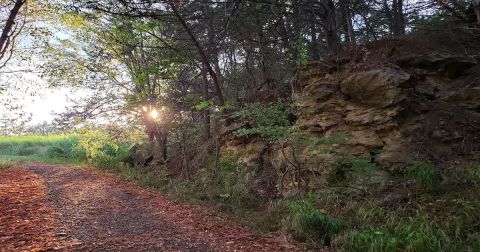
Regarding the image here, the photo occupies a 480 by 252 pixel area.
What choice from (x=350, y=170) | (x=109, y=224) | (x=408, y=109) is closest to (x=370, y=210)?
(x=350, y=170)

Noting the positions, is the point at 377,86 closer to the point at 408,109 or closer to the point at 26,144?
the point at 408,109

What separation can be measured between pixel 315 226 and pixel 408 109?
3301 mm

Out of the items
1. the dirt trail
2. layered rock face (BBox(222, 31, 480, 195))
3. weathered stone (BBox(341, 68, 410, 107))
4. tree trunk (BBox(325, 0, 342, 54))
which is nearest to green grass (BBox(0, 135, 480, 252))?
layered rock face (BBox(222, 31, 480, 195))

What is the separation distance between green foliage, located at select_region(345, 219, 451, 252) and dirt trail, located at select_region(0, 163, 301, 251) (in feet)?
3.07

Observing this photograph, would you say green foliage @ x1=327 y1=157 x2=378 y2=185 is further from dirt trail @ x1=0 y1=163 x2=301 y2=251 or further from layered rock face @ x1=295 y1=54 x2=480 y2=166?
dirt trail @ x1=0 y1=163 x2=301 y2=251

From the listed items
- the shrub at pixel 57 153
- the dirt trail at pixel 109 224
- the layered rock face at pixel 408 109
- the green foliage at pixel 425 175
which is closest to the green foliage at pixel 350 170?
the layered rock face at pixel 408 109

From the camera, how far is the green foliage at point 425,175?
5.67 m

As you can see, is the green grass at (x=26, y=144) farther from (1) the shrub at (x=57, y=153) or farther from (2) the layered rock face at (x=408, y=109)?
(2) the layered rock face at (x=408, y=109)

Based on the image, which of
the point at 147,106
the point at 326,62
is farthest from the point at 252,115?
the point at 147,106

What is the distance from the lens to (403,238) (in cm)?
444

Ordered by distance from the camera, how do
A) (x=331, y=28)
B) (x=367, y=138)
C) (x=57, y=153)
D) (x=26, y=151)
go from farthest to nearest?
(x=26, y=151) → (x=57, y=153) → (x=331, y=28) → (x=367, y=138)

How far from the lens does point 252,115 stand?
773 centimetres

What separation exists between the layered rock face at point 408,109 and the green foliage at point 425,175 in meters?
0.34

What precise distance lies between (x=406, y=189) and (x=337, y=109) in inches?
101
